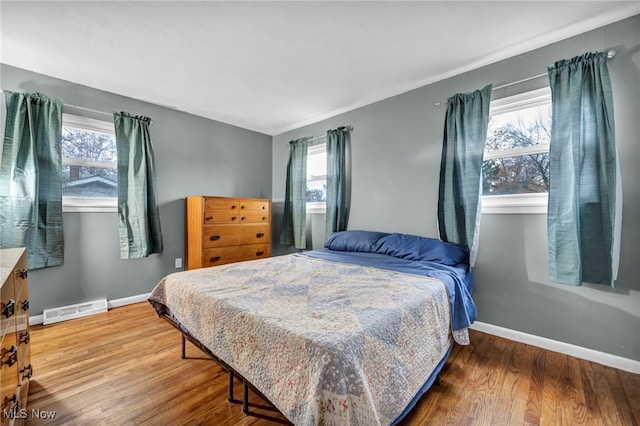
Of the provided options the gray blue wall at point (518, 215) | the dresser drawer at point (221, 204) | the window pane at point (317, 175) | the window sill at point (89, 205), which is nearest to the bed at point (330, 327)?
the gray blue wall at point (518, 215)

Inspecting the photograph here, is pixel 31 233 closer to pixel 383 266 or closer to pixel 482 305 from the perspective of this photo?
pixel 383 266

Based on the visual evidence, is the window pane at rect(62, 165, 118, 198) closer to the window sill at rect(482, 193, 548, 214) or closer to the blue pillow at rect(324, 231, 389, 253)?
the blue pillow at rect(324, 231, 389, 253)

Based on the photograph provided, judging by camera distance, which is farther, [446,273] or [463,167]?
[463,167]

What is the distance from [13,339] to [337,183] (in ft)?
9.47

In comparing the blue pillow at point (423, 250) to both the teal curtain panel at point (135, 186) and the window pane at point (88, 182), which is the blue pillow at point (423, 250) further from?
the window pane at point (88, 182)

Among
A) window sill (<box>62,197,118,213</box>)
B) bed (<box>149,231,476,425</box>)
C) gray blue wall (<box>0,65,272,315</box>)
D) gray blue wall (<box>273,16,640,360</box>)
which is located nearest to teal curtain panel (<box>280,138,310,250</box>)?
gray blue wall (<box>0,65,272,315</box>)

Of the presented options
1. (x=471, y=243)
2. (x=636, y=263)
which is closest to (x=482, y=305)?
(x=471, y=243)

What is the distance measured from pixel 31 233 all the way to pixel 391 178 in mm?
3574

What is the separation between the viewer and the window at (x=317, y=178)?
378 centimetres

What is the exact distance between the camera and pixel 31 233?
7.81ft

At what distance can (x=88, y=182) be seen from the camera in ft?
9.26

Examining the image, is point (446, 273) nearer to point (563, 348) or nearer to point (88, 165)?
point (563, 348)

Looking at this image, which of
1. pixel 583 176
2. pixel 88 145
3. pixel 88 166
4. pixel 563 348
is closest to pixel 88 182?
pixel 88 166

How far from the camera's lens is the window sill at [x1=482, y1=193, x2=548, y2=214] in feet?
6.79
